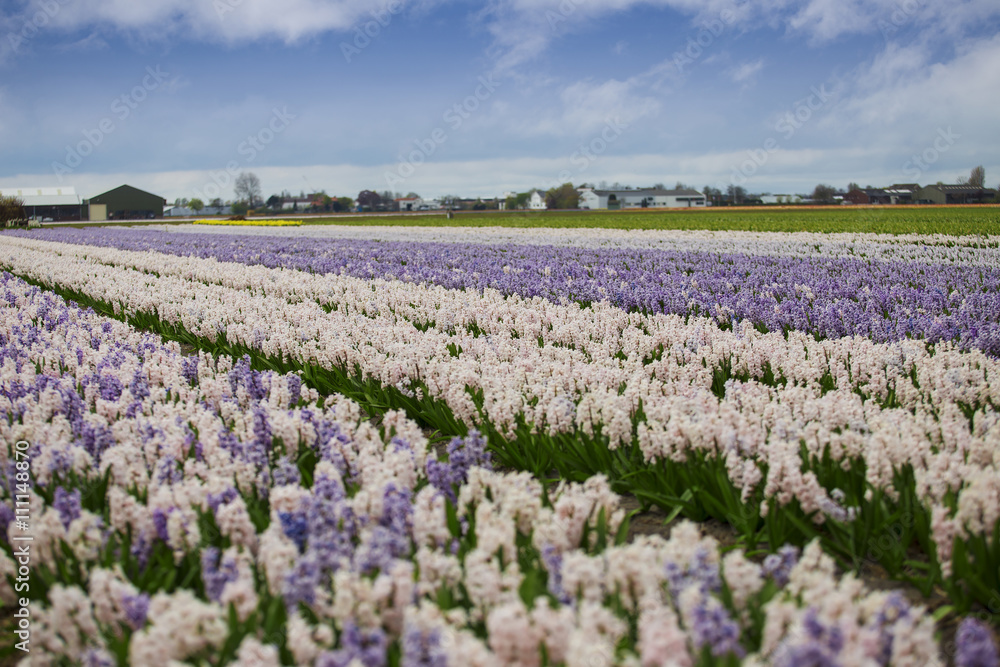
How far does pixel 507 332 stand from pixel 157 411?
4012mm

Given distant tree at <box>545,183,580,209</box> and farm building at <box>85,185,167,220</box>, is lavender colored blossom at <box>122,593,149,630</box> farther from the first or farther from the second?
distant tree at <box>545,183,580,209</box>

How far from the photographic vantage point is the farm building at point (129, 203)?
10475 centimetres

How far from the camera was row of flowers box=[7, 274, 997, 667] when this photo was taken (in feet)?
7.16

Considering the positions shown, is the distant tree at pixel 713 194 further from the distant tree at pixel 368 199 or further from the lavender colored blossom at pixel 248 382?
the lavender colored blossom at pixel 248 382

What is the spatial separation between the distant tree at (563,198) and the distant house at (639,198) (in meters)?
5.37

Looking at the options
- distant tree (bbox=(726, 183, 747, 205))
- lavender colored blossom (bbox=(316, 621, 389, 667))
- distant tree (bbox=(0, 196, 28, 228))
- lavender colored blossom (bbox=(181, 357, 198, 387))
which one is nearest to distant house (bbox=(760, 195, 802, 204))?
distant tree (bbox=(726, 183, 747, 205))

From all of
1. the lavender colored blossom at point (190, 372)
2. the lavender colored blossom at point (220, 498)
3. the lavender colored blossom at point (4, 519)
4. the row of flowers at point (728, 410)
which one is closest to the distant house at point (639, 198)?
the row of flowers at point (728, 410)

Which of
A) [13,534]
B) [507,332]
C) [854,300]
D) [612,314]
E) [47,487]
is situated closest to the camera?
[13,534]

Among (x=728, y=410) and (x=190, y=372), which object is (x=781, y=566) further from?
(x=190, y=372)

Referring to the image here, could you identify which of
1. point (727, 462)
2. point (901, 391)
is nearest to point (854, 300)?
point (901, 391)

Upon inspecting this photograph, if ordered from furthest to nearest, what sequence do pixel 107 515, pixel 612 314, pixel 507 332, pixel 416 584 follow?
pixel 612 314 < pixel 507 332 < pixel 107 515 < pixel 416 584

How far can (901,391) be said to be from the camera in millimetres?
4910

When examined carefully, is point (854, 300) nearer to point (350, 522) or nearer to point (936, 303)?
point (936, 303)

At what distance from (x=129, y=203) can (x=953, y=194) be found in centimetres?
13057
